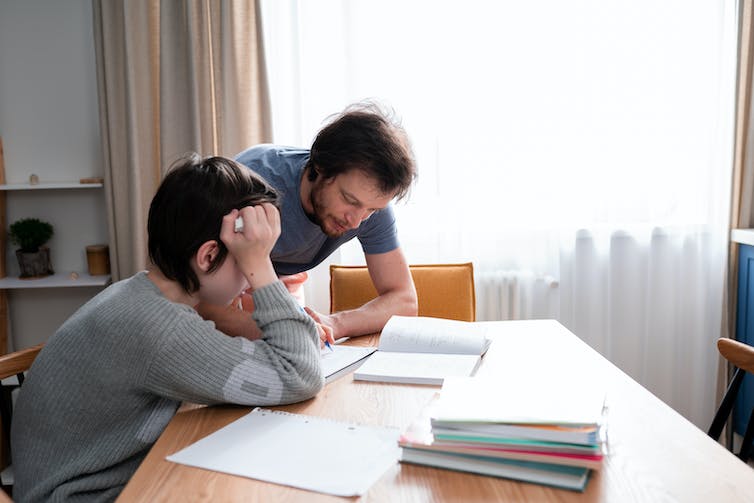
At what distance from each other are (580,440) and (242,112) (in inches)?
85.3

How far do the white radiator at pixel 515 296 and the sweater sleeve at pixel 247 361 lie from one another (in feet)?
5.73

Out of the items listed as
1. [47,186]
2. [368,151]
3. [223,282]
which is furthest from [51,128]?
[223,282]

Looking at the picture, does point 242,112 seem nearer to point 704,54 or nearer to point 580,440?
point 704,54

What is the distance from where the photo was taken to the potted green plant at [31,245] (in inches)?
110

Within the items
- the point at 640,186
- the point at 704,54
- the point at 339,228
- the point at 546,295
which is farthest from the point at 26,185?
the point at 704,54

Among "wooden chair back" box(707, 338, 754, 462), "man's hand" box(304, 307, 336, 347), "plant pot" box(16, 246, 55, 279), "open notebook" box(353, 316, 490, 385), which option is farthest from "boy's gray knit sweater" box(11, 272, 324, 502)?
"plant pot" box(16, 246, 55, 279)

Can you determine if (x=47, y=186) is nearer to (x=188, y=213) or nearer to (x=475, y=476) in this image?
(x=188, y=213)

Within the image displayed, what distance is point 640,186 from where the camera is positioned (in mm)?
2785

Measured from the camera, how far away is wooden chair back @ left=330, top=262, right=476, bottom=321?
Result: 1.94 meters

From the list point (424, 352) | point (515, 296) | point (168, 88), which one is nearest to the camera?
point (424, 352)

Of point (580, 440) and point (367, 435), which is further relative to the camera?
point (367, 435)

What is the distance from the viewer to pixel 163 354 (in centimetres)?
97

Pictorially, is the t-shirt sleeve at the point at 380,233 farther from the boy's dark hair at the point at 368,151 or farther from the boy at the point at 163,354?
the boy at the point at 163,354

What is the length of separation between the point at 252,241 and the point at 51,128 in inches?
90.0
